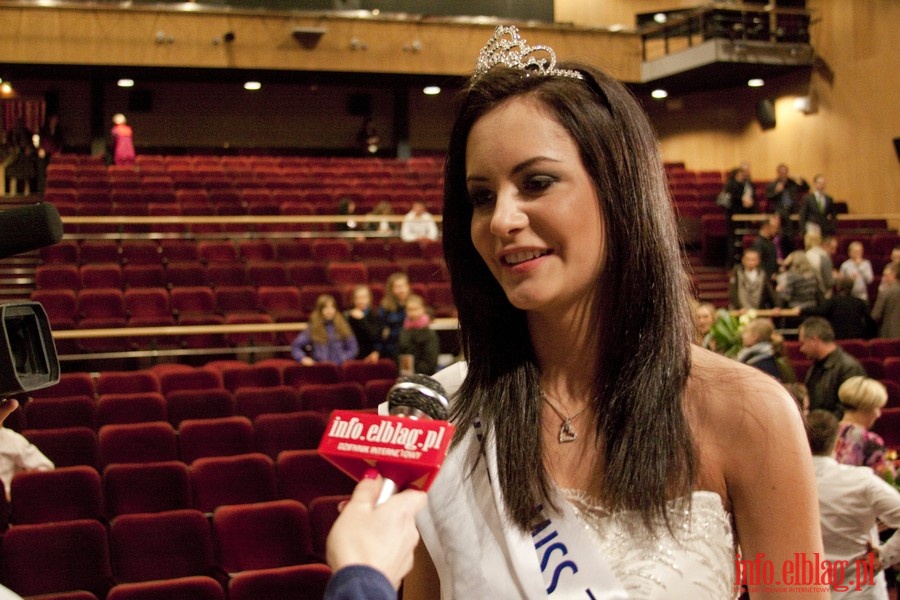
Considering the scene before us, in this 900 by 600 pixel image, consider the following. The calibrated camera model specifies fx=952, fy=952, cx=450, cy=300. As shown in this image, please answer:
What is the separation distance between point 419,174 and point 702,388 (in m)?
12.7

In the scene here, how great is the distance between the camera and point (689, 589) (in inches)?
41.5

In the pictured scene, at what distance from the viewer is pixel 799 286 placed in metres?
8.16

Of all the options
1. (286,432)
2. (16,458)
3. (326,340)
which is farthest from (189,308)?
(16,458)

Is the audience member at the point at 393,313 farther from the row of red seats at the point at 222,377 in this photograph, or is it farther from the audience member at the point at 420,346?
the audience member at the point at 420,346

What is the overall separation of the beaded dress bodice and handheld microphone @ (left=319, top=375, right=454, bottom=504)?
0.30 meters

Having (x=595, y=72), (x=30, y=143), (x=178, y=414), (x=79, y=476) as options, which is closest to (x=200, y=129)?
(x=30, y=143)

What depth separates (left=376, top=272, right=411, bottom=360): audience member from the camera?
264 inches

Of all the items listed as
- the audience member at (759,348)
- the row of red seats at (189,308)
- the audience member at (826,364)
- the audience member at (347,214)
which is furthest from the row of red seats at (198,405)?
the audience member at (347,214)

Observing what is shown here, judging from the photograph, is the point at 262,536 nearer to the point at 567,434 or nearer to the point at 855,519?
the point at 855,519

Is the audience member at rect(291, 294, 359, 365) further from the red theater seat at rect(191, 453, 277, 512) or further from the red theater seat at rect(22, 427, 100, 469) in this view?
the red theater seat at rect(191, 453, 277, 512)

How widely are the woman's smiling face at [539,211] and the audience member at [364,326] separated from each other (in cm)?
584

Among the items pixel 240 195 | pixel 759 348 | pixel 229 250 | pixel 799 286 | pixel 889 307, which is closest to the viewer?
pixel 759 348

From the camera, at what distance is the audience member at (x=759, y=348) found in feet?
15.6

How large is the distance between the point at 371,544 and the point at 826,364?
195 inches
